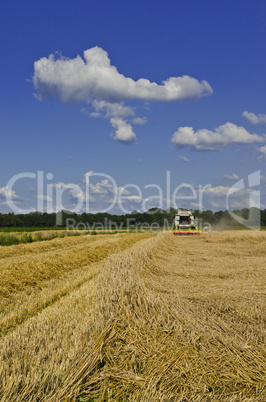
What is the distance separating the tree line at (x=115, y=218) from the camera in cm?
8069

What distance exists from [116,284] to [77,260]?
8547 mm

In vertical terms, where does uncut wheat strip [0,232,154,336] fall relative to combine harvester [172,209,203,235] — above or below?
below

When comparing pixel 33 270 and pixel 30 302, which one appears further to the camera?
pixel 33 270

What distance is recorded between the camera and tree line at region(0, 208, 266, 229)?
265 feet

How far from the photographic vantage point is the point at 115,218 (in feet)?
294

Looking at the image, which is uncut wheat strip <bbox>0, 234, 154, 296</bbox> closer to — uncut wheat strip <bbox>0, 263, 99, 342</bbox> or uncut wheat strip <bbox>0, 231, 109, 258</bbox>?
uncut wheat strip <bbox>0, 263, 99, 342</bbox>

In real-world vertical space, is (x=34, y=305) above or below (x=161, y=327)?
below

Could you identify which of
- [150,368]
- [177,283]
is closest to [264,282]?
[177,283]

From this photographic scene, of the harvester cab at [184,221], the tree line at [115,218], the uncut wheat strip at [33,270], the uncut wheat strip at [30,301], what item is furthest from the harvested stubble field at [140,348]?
the tree line at [115,218]

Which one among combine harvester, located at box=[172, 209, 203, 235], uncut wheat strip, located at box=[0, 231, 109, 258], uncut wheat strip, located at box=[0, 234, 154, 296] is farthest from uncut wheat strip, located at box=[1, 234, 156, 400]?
combine harvester, located at box=[172, 209, 203, 235]

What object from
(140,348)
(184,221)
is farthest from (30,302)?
(184,221)

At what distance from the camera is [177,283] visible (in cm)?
654

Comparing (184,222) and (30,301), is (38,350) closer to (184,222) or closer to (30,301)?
(30,301)

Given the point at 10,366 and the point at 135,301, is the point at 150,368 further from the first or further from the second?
the point at 10,366
